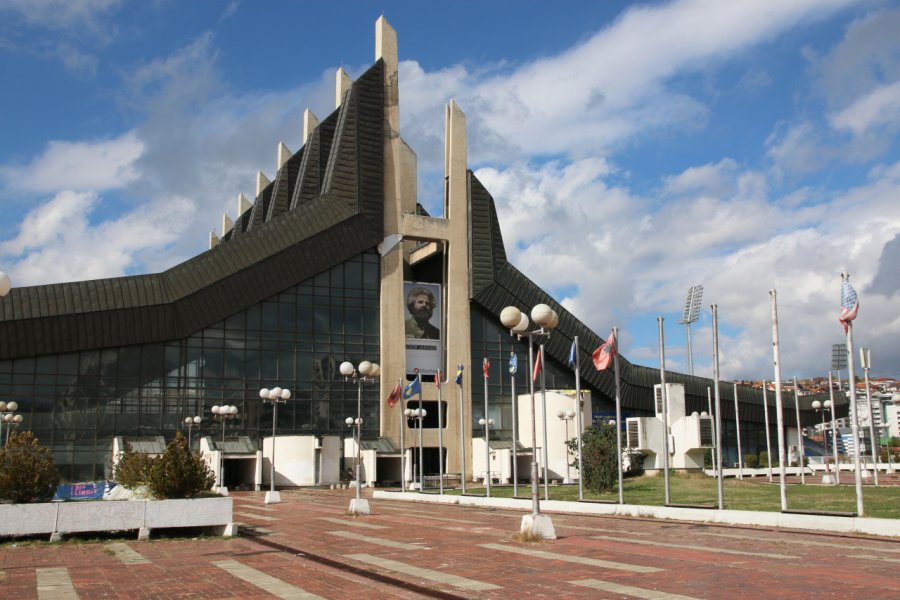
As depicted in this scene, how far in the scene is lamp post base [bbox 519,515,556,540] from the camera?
18016 mm

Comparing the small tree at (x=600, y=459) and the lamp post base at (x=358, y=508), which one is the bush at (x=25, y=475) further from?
the small tree at (x=600, y=459)

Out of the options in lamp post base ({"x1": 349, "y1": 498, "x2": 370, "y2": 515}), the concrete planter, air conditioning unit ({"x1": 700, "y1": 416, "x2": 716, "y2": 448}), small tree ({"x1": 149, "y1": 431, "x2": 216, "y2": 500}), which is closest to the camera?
the concrete planter

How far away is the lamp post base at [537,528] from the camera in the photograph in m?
18.0

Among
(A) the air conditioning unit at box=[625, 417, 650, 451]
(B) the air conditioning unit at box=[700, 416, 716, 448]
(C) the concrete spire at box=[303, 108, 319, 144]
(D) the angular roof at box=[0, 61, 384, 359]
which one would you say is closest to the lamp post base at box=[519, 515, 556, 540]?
(A) the air conditioning unit at box=[625, 417, 650, 451]

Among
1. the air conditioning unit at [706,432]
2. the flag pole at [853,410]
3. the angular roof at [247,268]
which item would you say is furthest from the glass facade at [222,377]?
the flag pole at [853,410]

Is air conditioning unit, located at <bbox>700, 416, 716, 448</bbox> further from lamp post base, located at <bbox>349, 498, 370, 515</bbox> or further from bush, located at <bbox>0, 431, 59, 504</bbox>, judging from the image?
bush, located at <bbox>0, 431, 59, 504</bbox>

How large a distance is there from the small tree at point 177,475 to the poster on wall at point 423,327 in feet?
141

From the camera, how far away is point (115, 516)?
1909 cm

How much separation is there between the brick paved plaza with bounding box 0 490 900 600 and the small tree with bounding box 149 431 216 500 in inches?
65.3

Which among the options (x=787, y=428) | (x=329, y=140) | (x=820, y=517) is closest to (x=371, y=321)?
(x=329, y=140)

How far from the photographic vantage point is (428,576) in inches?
516

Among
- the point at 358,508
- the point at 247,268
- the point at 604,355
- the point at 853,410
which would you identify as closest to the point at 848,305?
the point at 853,410

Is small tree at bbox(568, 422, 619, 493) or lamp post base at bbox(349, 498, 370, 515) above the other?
small tree at bbox(568, 422, 619, 493)

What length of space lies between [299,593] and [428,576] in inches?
84.6
